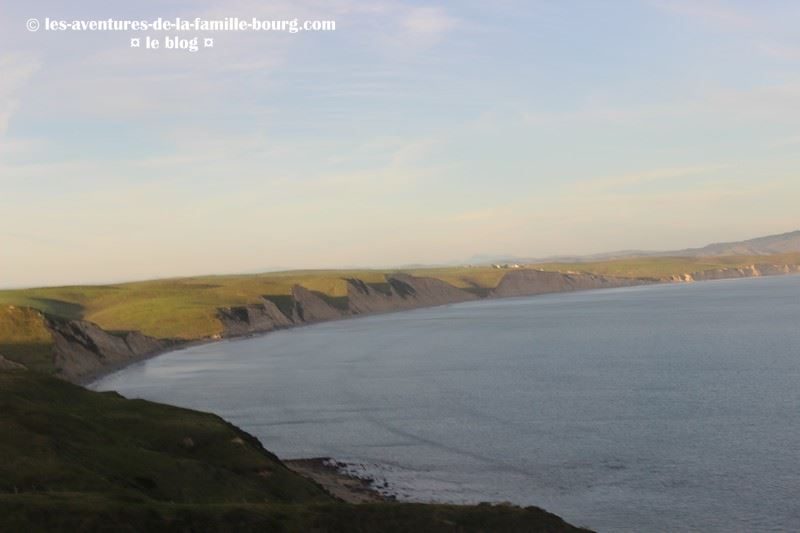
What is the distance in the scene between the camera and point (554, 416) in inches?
3319

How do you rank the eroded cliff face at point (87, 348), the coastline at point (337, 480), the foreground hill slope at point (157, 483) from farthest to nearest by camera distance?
the eroded cliff face at point (87, 348) < the coastline at point (337, 480) < the foreground hill slope at point (157, 483)

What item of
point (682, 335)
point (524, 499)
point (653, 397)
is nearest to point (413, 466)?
point (524, 499)

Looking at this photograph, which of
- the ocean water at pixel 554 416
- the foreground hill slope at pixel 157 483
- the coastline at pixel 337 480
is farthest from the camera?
the coastline at pixel 337 480

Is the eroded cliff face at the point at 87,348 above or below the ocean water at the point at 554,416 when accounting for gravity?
above

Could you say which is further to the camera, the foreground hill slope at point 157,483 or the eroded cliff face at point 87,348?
the eroded cliff face at point 87,348

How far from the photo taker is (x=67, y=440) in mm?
51344

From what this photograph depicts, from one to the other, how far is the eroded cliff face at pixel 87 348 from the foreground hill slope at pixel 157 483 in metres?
73.1

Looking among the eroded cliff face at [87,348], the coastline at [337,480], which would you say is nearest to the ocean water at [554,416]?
the coastline at [337,480]

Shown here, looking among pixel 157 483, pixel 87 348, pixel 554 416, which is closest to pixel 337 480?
pixel 157 483

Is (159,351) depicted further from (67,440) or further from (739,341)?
(67,440)

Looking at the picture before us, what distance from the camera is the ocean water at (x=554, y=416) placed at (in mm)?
56188

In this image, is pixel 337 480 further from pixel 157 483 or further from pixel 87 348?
pixel 87 348

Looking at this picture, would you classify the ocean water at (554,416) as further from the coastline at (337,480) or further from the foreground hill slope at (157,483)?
the foreground hill slope at (157,483)

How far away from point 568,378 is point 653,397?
66.7 ft
